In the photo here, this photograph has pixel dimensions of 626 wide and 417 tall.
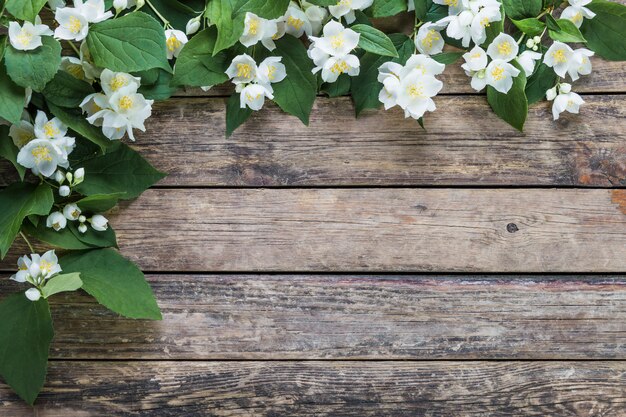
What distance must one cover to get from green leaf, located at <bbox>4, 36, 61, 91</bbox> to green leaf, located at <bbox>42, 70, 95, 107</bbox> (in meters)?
0.06

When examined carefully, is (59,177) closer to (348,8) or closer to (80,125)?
(80,125)

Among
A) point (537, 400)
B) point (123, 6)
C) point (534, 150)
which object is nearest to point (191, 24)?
point (123, 6)

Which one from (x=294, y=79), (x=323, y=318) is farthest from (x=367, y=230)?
(x=294, y=79)

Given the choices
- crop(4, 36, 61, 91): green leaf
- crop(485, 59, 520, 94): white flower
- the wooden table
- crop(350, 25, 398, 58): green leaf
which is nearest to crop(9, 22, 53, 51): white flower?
crop(4, 36, 61, 91): green leaf

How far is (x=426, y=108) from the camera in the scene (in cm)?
116

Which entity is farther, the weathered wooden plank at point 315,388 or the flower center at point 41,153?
the weathered wooden plank at point 315,388

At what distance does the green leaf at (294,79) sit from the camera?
1188 mm

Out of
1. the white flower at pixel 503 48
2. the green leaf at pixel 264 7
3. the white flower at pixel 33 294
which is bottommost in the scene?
Result: the white flower at pixel 33 294

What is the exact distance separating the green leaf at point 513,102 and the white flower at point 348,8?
25cm

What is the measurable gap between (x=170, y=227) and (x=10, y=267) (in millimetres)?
285

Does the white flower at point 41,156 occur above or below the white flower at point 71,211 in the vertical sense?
above

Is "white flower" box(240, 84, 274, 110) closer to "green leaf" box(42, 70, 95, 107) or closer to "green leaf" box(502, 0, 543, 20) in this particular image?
"green leaf" box(42, 70, 95, 107)

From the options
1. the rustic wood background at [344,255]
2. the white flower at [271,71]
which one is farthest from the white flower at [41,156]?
the white flower at [271,71]

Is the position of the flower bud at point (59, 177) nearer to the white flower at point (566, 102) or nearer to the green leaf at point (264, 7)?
the green leaf at point (264, 7)
